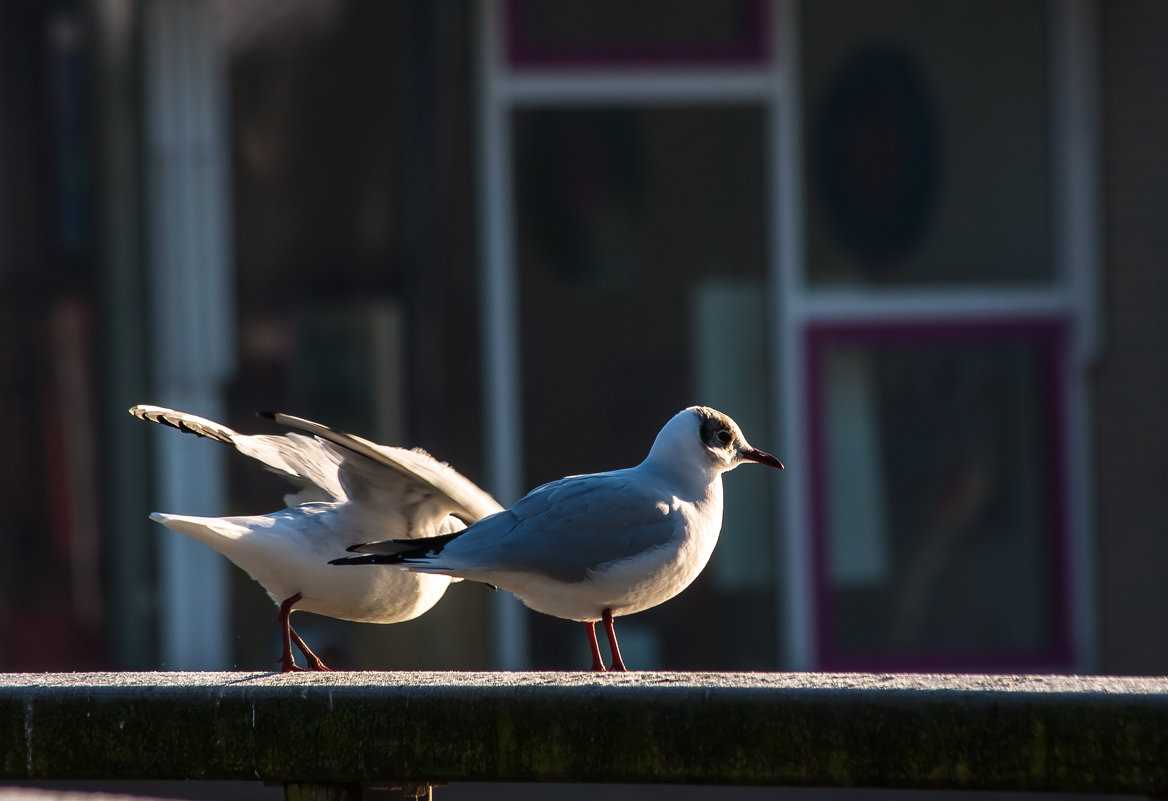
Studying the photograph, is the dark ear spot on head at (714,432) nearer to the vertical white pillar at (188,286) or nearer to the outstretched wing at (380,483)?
the outstretched wing at (380,483)

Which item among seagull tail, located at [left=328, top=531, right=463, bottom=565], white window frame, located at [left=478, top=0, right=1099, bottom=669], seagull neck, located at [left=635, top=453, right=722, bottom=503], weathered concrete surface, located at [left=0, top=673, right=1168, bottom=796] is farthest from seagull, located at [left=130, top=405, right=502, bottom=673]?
white window frame, located at [left=478, top=0, right=1099, bottom=669]

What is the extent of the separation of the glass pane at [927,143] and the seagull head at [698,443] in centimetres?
361

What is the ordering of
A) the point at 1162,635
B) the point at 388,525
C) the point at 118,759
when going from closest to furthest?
the point at 118,759
the point at 388,525
the point at 1162,635

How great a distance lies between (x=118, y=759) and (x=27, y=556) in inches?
170

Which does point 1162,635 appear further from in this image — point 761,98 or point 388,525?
point 388,525

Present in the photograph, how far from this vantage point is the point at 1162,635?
582 cm

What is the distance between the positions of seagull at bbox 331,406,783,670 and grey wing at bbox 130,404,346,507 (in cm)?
30

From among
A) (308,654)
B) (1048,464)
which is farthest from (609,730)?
(1048,464)

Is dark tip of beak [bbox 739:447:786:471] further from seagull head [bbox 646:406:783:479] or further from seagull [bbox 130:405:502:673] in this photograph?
seagull [bbox 130:405:502:673]

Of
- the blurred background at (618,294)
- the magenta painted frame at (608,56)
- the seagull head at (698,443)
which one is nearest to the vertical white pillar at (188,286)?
the blurred background at (618,294)

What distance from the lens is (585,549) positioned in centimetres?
251

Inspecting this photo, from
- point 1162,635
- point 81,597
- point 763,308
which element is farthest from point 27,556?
point 1162,635

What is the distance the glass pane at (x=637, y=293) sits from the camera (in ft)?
20.0

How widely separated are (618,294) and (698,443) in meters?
3.48
